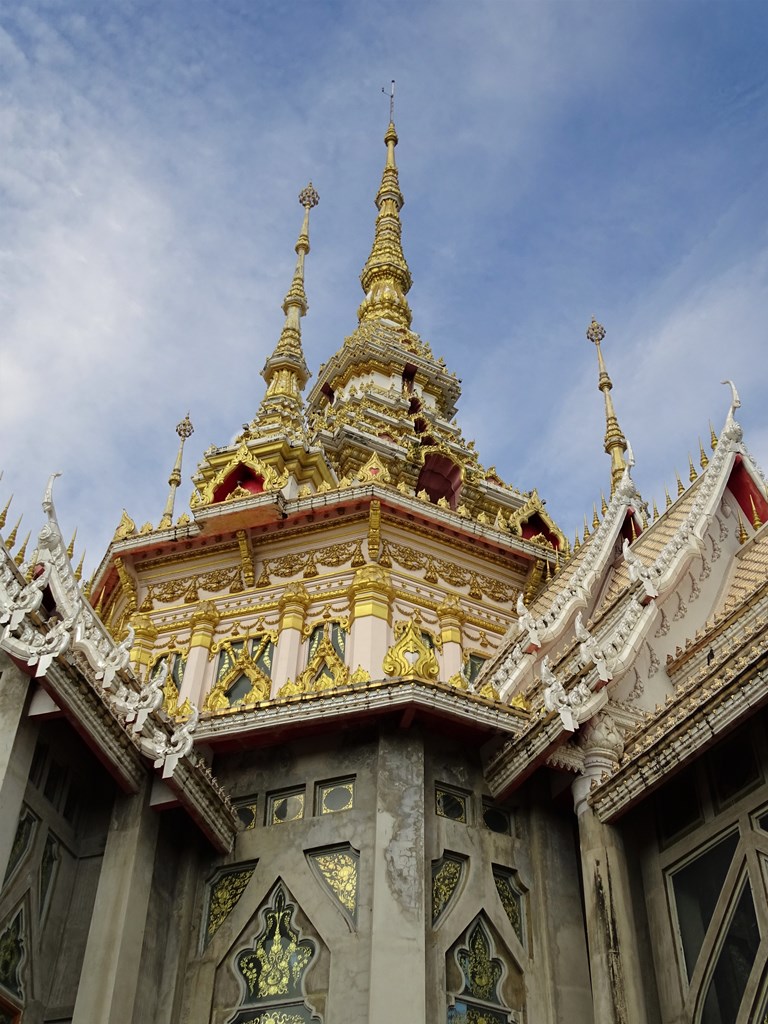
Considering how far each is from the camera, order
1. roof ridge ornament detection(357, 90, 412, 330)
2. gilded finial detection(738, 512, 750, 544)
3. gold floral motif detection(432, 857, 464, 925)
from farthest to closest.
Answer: roof ridge ornament detection(357, 90, 412, 330) < gilded finial detection(738, 512, 750, 544) < gold floral motif detection(432, 857, 464, 925)

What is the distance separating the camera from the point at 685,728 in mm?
11727

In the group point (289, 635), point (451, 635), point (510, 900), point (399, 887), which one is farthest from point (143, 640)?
point (510, 900)

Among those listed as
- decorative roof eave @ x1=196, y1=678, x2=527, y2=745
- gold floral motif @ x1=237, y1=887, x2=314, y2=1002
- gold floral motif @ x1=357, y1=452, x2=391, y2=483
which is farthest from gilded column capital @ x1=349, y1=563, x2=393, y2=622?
gold floral motif @ x1=237, y1=887, x2=314, y2=1002

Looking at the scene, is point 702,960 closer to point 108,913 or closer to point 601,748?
point 601,748

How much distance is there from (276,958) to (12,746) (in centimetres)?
384

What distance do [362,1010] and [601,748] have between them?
3.86 meters

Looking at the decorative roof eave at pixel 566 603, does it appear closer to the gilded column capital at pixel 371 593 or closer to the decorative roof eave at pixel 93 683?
the gilded column capital at pixel 371 593

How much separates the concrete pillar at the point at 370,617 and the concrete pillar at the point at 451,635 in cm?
100

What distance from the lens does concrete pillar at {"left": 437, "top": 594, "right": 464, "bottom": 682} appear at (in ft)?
61.6

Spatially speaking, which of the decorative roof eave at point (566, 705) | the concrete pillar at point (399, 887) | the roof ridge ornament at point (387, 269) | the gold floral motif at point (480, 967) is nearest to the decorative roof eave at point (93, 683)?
the concrete pillar at point (399, 887)

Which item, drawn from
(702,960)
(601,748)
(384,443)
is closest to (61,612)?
(601,748)

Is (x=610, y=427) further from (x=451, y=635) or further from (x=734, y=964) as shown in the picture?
(x=734, y=964)

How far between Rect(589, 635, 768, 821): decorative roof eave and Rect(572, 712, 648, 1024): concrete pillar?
282 millimetres

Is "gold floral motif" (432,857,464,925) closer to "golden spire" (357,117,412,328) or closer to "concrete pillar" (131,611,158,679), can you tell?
"concrete pillar" (131,611,158,679)
